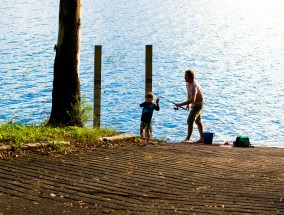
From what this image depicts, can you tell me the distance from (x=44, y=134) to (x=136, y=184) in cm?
325

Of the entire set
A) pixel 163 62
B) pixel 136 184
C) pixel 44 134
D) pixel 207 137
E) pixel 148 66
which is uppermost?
pixel 148 66

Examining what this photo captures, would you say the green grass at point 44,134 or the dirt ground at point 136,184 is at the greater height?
the green grass at point 44,134

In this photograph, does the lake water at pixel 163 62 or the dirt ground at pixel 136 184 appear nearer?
the dirt ground at pixel 136 184

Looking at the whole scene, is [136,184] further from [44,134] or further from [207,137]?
[207,137]

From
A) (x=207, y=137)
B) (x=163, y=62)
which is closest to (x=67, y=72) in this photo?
(x=207, y=137)

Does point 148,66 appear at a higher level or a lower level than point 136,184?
higher

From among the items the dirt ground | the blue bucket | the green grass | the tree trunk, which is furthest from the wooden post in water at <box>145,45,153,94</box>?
the dirt ground

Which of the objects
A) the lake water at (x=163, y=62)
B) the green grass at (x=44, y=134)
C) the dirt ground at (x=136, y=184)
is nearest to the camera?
the dirt ground at (x=136, y=184)

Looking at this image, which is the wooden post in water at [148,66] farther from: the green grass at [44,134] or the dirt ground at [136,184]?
the dirt ground at [136,184]

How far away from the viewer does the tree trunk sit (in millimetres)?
14961

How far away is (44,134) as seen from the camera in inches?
502

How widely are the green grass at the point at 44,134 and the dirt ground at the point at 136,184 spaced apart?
576 millimetres

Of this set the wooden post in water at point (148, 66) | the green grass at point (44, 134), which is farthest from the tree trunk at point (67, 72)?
the wooden post in water at point (148, 66)

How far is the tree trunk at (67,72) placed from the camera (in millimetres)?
14961
